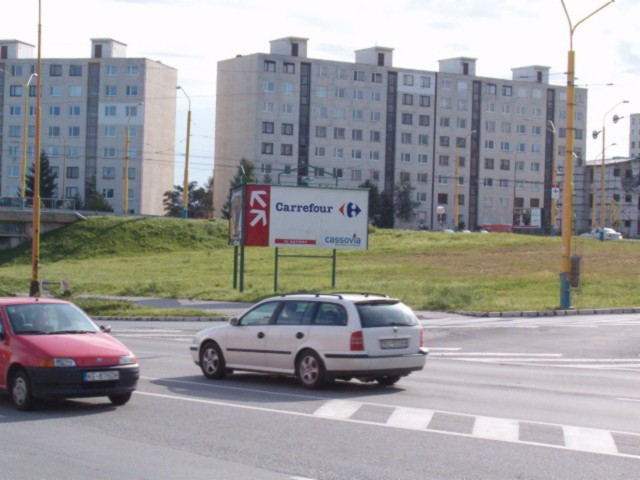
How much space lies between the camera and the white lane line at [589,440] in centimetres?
1040

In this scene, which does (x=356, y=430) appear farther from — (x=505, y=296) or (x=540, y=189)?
(x=540, y=189)

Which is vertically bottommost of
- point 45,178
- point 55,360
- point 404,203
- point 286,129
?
point 55,360

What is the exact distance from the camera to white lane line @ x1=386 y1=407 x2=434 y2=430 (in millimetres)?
11906

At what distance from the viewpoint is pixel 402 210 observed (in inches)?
4454

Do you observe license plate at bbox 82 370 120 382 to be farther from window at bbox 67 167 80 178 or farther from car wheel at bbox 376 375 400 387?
window at bbox 67 167 80 178

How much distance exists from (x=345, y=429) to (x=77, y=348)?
369cm

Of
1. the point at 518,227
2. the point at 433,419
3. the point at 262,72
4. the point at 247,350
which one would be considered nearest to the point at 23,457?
the point at 433,419

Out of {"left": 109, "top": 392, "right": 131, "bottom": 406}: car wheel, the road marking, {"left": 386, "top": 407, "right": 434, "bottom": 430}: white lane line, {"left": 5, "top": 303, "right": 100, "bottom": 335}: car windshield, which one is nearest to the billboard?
{"left": 5, "top": 303, "right": 100, "bottom": 335}: car windshield

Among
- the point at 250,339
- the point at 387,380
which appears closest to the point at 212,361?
the point at 250,339

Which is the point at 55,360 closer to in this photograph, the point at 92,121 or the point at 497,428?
the point at 497,428

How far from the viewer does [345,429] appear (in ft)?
38.0

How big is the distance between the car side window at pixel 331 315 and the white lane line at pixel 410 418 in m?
2.19

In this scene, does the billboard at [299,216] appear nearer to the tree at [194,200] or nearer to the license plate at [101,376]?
the license plate at [101,376]

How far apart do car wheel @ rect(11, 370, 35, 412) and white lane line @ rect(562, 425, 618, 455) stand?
6567 mm
